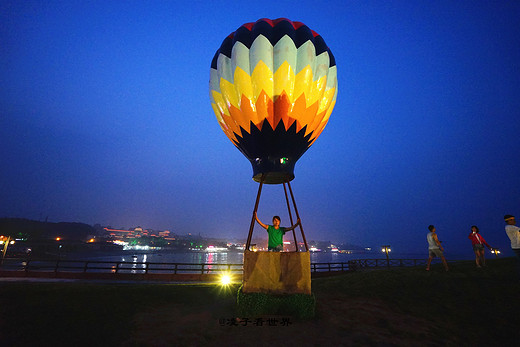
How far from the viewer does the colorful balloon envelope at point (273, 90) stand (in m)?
5.95

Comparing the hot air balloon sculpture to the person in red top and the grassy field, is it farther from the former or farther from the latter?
the person in red top

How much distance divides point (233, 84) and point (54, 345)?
6.74 m

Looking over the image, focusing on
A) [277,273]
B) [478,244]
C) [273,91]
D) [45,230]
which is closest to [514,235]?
[478,244]

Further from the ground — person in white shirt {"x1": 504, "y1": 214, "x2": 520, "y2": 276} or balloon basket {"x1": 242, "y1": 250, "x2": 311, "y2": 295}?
person in white shirt {"x1": 504, "y1": 214, "x2": 520, "y2": 276}

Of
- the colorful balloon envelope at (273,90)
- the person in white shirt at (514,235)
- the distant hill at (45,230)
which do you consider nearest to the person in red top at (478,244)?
the person in white shirt at (514,235)

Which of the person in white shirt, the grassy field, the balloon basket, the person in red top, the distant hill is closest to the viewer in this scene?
the grassy field

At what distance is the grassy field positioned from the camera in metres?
4.14

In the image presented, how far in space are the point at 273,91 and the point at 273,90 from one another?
0.09 ft

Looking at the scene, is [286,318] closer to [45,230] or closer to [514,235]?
[514,235]

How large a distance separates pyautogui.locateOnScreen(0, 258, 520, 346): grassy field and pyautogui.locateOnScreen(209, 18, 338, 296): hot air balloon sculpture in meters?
2.30

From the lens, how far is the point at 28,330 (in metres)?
4.77

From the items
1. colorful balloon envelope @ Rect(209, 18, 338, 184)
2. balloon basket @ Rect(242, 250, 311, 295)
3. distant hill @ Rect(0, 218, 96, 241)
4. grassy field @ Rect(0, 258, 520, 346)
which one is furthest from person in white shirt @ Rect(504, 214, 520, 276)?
distant hill @ Rect(0, 218, 96, 241)

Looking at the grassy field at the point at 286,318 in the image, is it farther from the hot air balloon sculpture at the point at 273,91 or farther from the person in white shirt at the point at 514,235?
Answer: the hot air balloon sculpture at the point at 273,91

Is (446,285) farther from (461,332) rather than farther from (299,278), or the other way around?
(299,278)
